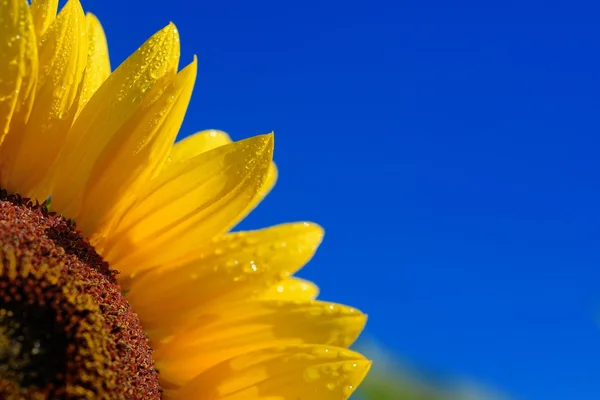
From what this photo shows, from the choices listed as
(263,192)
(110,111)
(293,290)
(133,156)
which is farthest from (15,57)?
(293,290)

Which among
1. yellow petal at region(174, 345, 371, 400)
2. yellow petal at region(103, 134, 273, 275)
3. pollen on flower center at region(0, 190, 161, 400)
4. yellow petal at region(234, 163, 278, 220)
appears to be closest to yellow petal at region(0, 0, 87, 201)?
pollen on flower center at region(0, 190, 161, 400)

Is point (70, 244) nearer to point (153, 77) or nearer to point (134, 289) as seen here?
point (134, 289)

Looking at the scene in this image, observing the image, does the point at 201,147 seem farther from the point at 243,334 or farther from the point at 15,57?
the point at 15,57

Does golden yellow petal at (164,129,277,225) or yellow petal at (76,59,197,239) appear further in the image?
golden yellow petal at (164,129,277,225)

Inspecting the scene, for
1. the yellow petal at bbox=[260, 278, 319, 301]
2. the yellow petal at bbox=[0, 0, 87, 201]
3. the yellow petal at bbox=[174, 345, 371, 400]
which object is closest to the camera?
the yellow petal at bbox=[0, 0, 87, 201]

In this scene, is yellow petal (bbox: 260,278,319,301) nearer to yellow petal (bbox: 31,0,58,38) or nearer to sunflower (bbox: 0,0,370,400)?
sunflower (bbox: 0,0,370,400)

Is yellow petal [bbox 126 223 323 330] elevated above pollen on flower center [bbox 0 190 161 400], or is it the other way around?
yellow petal [bbox 126 223 323 330]

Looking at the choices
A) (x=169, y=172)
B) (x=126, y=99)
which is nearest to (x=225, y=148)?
(x=169, y=172)
